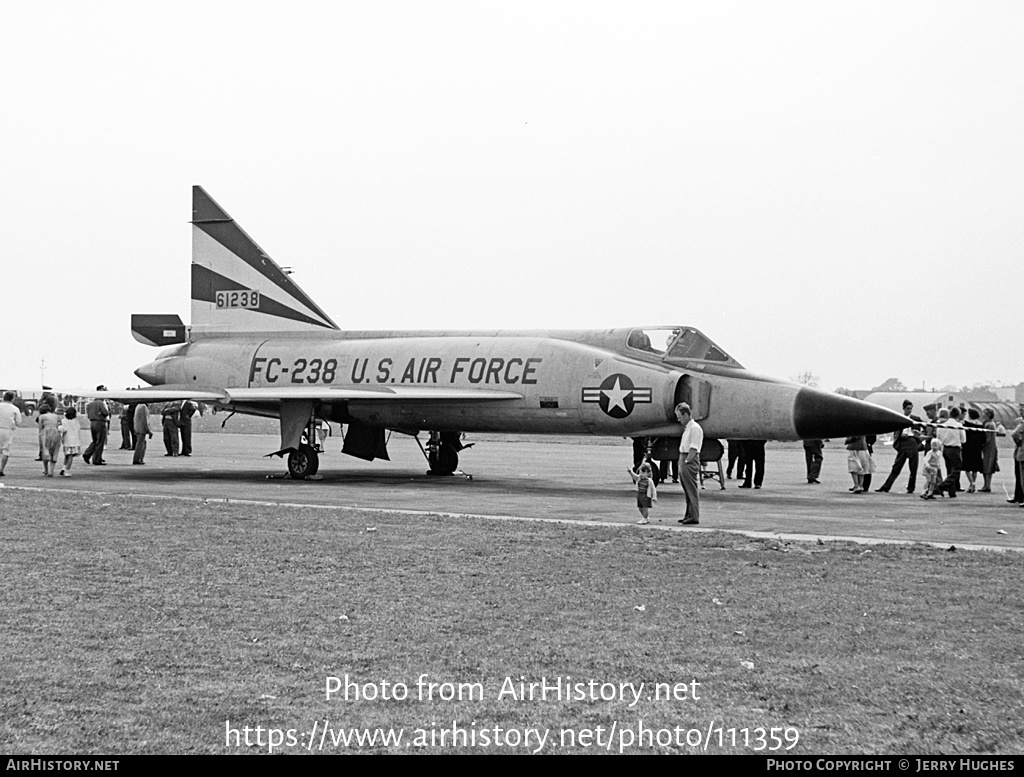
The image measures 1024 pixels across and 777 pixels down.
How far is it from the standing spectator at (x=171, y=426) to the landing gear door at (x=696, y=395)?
15500mm

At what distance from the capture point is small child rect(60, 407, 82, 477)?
70.0 ft

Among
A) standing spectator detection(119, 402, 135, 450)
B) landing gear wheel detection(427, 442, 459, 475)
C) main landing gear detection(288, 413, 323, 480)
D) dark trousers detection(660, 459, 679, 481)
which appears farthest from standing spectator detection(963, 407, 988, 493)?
standing spectator detection(119, 402, 135, 450)

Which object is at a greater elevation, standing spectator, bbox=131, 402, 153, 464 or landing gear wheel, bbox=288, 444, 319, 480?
standing spectator, bbox=131, 402, 153, 464

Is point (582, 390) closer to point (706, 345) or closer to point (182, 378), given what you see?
point (706, 345)

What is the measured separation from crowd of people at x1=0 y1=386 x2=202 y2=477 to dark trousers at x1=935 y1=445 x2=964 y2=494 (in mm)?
13423

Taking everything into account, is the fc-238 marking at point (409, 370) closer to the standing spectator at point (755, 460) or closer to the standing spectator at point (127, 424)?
the standing spectator at point (755, 460)

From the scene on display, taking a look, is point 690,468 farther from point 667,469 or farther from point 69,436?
point 69,436

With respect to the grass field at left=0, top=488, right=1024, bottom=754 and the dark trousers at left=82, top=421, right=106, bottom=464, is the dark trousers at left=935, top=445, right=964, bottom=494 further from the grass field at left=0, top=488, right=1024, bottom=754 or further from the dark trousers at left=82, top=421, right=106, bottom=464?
the dark trousers at left=82, top=421, right=106, bottom=464

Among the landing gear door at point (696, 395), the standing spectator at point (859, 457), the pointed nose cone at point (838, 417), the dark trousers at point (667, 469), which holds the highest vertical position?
the landing gear door at point (696, 395)

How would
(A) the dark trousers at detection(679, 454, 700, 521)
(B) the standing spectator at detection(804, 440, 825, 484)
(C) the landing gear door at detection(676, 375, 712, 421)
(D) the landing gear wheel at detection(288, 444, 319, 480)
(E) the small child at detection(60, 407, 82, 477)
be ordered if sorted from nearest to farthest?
(A) the dark trousers at detection(679, 454, 700, 521), (C) the landing gear door at detection(676, 375, 712, 421), (E) the small child at detection(60, 407, 82, 477), (D) the landing gear wheel at detection(288, 444, 319, 480), (B) the standing spectator at detection(804, 440, 825, 484)

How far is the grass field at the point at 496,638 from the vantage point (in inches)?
206

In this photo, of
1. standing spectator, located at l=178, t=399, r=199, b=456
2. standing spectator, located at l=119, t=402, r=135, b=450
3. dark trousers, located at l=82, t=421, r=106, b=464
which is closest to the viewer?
dark trousers, located at l=82, t=421, r=106, b=464

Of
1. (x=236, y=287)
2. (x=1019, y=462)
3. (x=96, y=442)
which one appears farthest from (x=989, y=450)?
(x=96, y=442)

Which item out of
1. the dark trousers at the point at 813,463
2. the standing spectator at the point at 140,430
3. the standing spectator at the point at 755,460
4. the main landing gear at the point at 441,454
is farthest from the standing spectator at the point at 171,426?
the dark trousers at the point at 813,463
